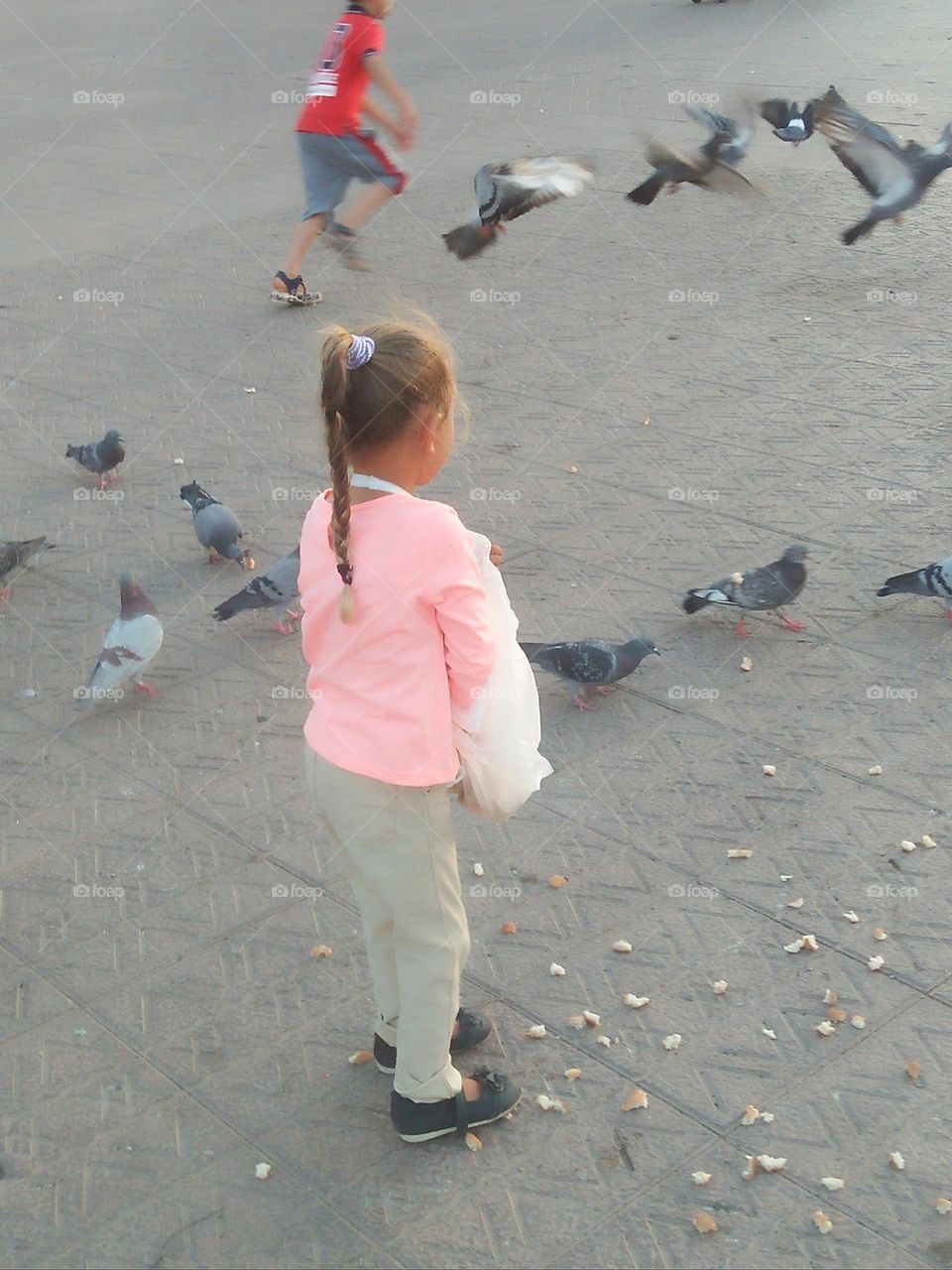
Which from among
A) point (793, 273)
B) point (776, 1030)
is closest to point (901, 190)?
point (793, 273)

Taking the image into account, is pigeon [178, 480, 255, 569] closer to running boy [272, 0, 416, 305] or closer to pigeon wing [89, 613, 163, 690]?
pigeon wing [89, 613, 163, 690]

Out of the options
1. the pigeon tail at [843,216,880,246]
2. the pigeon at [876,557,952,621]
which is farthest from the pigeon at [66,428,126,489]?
the pigeon at [876,557,952,621]

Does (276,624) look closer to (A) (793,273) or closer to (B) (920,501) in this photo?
(B) (920,501)

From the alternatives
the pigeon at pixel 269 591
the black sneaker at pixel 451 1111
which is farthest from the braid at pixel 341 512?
the pigeon at pixel 269 591

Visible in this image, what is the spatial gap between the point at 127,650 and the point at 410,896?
252cm

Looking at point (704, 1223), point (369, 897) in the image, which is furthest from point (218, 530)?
point (704, 1223)

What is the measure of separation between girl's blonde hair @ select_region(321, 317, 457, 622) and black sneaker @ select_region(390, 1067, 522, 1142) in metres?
1.22

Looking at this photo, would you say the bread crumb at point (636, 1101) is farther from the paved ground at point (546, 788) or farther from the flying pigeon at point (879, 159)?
the flying pigeon at point (879, 159)

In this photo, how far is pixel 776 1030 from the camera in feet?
11.3

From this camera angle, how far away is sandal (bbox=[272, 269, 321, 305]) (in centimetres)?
938

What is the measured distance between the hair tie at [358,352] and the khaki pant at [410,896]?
32.8 inches

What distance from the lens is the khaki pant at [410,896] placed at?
280cm

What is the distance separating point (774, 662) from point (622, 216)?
718cm

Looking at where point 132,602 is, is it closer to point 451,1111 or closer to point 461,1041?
point 461,1041
